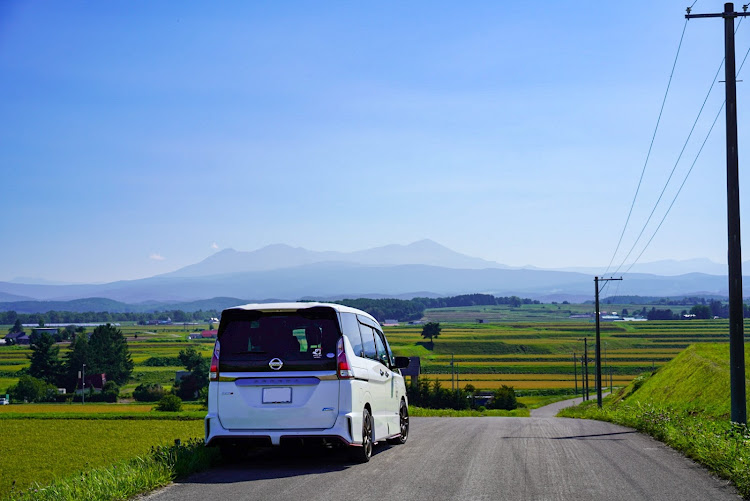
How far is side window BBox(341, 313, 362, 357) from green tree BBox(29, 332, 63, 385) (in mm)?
104067

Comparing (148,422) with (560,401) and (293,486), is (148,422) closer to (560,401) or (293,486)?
(293,486)

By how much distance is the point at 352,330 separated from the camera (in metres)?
11.7

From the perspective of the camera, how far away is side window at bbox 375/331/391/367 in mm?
13422

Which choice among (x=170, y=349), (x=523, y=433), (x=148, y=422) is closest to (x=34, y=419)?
(x=148, y=422)

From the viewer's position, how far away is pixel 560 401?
82250 millimetres

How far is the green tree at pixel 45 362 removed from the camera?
4163 inches

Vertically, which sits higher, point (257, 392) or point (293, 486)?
point (257, 392)

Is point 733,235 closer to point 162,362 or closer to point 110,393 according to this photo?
point 110,393

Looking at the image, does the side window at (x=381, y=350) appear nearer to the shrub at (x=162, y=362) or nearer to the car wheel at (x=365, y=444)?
the car wheel at (x=365, y=444)

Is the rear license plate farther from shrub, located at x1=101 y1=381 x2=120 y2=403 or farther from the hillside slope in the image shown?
shrub, located at x1=101 y1=381 x2=120 y2=403

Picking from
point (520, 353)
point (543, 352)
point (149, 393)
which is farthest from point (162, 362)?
point (543, 352)

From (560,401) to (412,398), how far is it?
18409 millimetres

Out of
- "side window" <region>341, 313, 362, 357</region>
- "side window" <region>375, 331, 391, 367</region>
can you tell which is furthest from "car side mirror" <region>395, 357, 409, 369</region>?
"side window" <region>341, 313, 362, 357</region>

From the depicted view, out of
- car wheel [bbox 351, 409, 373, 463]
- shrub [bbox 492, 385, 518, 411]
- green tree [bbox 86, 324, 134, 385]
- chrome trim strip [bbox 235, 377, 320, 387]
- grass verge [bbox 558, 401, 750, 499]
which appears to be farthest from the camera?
green tree [bbox 86, 324, 134, 385]
